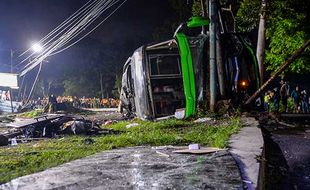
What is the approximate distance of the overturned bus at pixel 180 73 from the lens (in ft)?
35.1

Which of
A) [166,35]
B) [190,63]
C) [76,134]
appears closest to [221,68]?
[190,63]

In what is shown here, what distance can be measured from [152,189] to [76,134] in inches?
301

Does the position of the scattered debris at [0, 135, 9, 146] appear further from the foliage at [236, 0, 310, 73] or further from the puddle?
the foliage at [236, 0, 310, 73]

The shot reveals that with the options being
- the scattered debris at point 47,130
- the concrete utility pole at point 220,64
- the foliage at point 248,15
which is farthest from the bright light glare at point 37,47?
the concrete utility pole at point 220,64

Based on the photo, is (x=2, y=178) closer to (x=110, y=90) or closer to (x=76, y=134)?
(x=76, y=134)

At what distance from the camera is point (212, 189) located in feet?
10.5

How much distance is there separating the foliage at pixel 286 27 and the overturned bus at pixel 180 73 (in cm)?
701

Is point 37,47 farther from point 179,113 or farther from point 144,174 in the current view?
point 144,174

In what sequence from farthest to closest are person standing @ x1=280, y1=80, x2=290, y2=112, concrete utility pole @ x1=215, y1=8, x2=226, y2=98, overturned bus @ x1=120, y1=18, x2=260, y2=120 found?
1. person standing @ x1=280, y1=80, x2=290, y2=112
2. concrete utility pole @ x1=215, y1=8, x2=226, y2=98
3. overturned bus @ x1=120, y1=18, x2=260, y2=120

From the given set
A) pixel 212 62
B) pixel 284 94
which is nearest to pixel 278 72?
pixel 212 62

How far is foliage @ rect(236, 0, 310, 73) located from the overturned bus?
7.01m

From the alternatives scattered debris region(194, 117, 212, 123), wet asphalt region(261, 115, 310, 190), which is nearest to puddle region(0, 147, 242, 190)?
wet asphalt region(261, 115, 310, 190)

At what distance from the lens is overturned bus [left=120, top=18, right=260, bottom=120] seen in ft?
35.1

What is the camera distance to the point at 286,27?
17594mm
